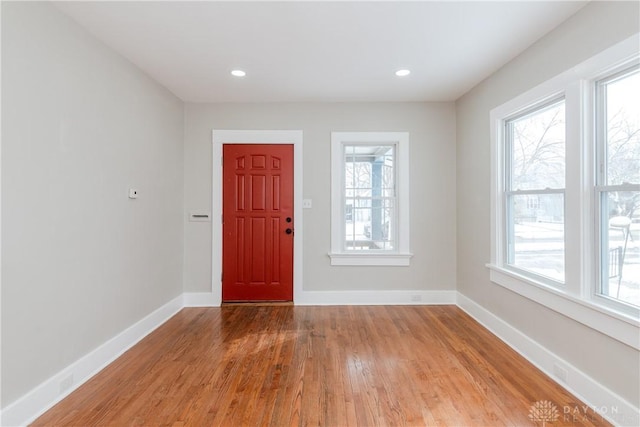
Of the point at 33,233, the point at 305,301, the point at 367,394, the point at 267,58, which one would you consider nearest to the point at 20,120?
the point at 33,233

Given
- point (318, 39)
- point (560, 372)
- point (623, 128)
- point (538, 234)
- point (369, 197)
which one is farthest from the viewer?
point (369, 197)

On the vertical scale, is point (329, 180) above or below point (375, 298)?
above

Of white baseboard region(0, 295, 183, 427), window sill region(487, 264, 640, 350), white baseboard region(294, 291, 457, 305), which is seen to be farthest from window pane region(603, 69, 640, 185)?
white baseboard region(0, 295, 183, 427)

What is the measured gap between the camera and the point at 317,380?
2.21m

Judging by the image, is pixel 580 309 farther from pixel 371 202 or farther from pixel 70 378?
pixel 70 378

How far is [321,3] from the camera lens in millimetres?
1983

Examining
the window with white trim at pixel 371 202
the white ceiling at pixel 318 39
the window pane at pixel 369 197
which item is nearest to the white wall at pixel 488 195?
the white ceiling at pixel 318 39

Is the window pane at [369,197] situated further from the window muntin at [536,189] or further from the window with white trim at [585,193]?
the window with white trim at [585,193]

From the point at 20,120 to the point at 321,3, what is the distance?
1.87 meters

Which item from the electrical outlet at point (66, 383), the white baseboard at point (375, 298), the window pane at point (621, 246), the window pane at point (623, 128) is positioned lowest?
the electrical outlet at point (66, 383)

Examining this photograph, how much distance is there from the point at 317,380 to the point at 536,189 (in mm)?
2280

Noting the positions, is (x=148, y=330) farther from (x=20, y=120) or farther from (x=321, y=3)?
(x=321, y=3)

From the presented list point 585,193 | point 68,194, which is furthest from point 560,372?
point 68,194

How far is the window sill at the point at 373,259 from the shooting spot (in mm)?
3932
